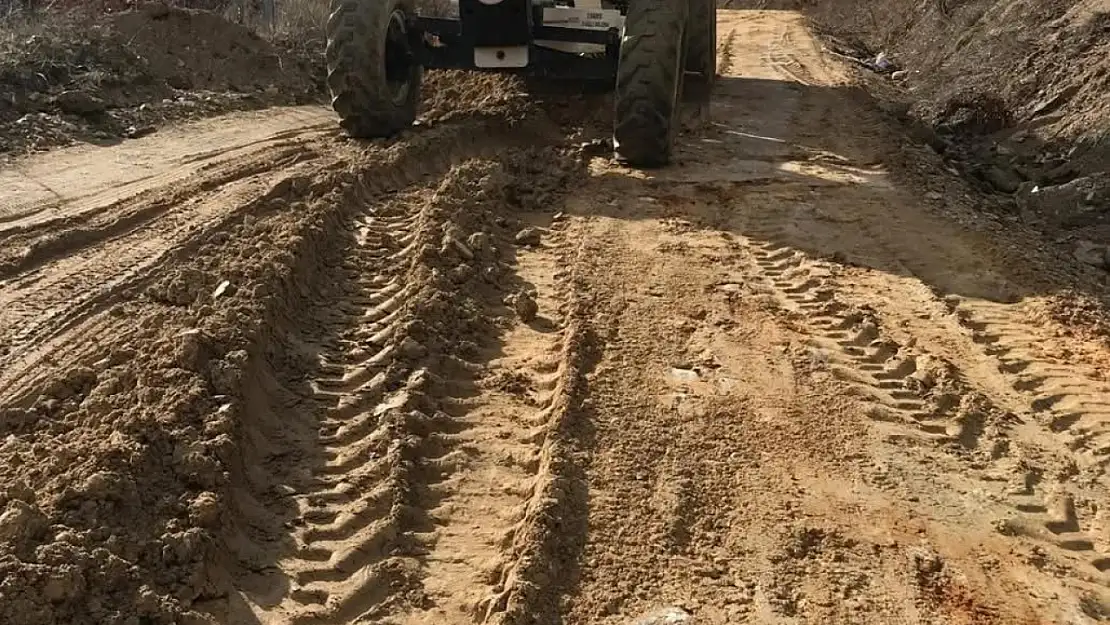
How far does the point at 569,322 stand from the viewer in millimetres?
4832

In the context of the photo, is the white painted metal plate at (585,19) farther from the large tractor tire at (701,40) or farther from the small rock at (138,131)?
the small rock at (138,131)

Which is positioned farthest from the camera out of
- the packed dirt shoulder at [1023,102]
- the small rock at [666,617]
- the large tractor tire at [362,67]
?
the large tractor tire at [362,67]

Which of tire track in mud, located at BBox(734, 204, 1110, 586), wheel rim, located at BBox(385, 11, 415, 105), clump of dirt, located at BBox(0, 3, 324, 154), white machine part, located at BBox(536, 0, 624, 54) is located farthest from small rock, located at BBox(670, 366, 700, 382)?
clump of dirt, located at BBox(0, 3, 324, 154)

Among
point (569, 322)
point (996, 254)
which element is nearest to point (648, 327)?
point (569, 322)

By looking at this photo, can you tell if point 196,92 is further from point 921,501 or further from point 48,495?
point 921,501

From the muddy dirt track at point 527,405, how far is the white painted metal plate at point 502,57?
1220mm

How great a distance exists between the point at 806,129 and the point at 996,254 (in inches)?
134

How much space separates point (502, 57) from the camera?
25.1 ft

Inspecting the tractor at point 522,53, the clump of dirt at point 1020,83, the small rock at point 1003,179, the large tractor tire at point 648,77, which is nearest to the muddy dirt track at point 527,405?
the large tractor tire at point 648,77

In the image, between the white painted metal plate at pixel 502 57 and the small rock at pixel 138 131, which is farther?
the small rock at pixel 138 131

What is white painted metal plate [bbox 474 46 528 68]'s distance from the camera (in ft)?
24.9

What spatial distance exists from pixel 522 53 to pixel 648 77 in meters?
1.04

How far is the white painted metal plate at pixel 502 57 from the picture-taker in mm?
7590

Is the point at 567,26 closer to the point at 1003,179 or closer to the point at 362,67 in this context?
the point at 362,67
